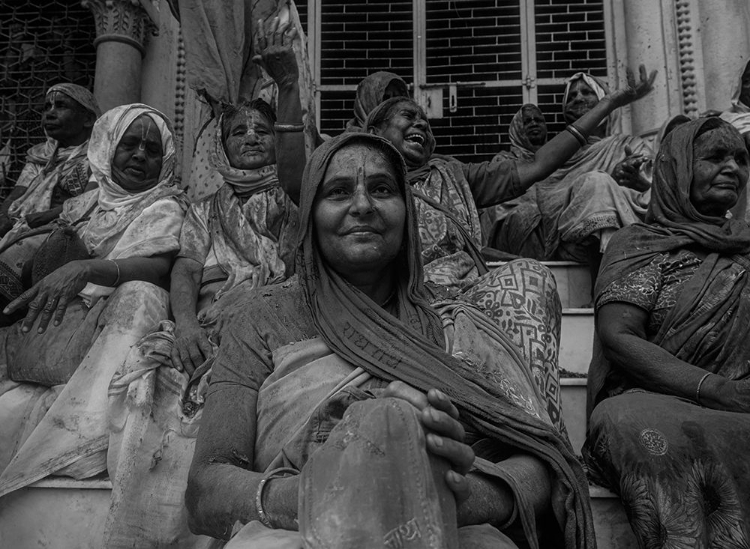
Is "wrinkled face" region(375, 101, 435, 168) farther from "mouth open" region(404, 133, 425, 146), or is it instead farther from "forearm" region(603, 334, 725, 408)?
"forearm" region(603, 334, 725, 408)

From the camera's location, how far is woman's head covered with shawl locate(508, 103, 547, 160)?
7785 mm

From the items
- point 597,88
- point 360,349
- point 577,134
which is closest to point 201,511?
point 360,349

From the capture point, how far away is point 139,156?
17.9ft

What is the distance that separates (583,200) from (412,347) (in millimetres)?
3426

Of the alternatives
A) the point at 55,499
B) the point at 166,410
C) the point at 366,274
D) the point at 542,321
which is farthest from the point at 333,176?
the point at 55,499

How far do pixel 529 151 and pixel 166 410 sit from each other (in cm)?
437

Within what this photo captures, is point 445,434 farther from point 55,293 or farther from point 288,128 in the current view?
point 55,293

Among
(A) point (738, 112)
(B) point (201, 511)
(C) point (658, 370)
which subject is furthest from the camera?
(A) point (738, 112)

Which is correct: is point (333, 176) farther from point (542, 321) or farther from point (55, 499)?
point (55, 499)

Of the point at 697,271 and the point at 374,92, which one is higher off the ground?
the point at 374,92

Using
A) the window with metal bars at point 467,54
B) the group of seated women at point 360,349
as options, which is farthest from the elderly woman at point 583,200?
the window with metal bars at point 467,54

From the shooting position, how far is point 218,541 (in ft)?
9.93

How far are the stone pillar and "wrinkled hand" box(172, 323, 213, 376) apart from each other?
13.0 ft

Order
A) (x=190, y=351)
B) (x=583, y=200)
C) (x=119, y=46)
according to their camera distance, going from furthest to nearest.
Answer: (x=119, y=46)
(x=583, y=200)
(x=190, y=351)
